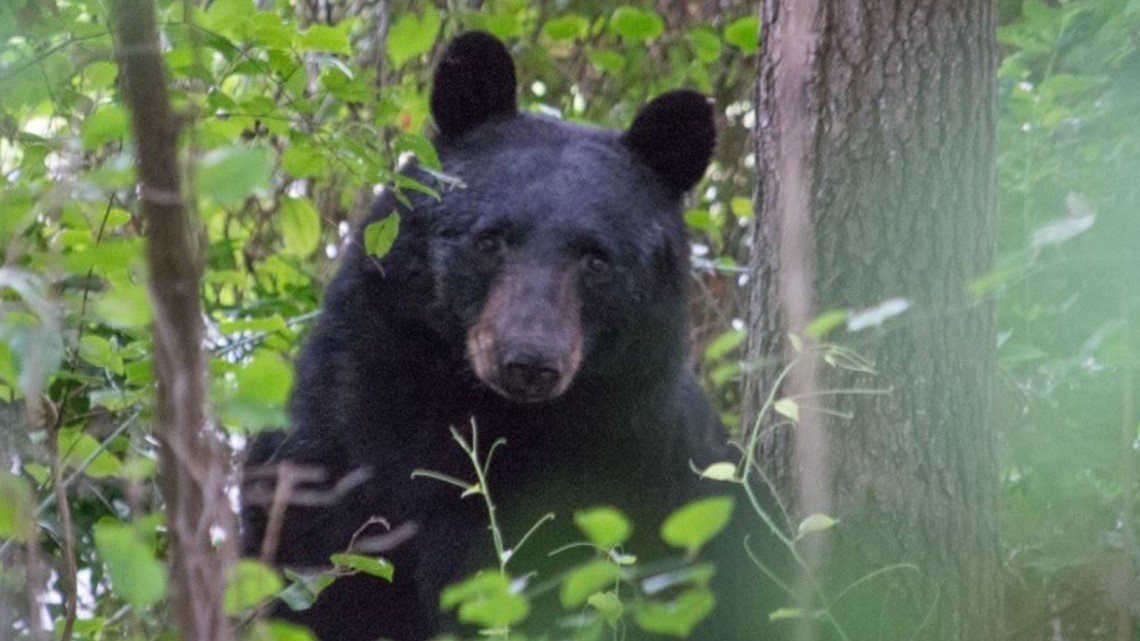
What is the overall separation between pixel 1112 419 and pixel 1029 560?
54 centimetres

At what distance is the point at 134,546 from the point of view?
6.03 ft

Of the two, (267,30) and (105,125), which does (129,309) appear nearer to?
(105,125)

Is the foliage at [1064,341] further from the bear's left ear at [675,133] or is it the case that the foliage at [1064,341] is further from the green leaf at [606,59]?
the green leaf at [606,59]

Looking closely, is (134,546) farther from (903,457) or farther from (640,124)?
(640,124)

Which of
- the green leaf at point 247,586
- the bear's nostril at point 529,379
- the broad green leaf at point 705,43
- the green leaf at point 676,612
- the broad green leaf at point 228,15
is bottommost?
the green leaf at point 676,612

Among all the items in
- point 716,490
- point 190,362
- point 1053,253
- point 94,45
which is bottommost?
point 716,490

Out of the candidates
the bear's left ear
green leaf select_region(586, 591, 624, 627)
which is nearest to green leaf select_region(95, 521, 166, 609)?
green leaf select_region(586, 591, 624, 627)

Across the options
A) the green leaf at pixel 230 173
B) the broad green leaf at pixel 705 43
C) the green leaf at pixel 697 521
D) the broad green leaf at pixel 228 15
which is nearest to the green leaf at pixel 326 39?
the broad green leaf at pixel 228 15

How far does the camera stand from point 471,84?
4.61m

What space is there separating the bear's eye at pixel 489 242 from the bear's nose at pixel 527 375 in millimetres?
405

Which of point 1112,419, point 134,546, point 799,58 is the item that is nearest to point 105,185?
point 134,546

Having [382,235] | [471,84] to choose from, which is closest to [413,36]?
[471,84]

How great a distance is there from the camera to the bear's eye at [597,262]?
4.38 m

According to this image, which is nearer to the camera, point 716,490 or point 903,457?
point 903,457
